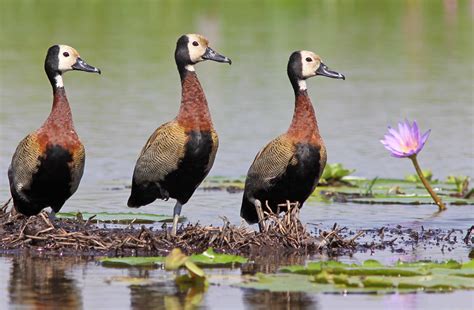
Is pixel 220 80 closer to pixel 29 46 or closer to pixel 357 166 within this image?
pixel 29 46

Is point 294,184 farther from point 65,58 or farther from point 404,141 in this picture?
point 65,58

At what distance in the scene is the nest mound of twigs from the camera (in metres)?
11.7

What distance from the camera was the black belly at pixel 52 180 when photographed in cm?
1222

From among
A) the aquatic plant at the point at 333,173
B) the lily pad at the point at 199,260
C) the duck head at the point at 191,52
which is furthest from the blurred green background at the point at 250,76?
the lily pad at the point at 199,260

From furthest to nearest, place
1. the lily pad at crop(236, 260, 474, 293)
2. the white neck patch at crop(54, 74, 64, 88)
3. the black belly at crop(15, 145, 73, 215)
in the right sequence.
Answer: the white neck patch at crop(54, 74, 64, 88), the black belly at crop(15, 145, 73, 215), the lily pad at crop(236, 260, 474, 293)

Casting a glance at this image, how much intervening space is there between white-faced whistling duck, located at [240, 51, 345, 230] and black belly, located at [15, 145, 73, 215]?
165 cm

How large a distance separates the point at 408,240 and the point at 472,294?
2.84 meters

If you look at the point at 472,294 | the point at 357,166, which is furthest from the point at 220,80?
the point at 472,294

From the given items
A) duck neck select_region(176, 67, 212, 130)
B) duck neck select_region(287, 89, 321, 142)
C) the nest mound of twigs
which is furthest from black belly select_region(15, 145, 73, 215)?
duck neck select_region(287, 89, 321, 142)

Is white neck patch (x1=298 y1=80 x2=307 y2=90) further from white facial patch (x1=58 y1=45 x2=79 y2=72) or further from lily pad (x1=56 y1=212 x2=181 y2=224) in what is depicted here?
white facial patch (x1=58 y1=45 x2=79 y2=72)

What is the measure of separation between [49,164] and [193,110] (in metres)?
1.29

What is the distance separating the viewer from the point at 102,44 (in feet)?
112

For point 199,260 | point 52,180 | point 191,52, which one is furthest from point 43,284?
point 191,52

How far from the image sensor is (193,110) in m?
12.5
